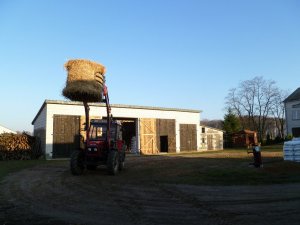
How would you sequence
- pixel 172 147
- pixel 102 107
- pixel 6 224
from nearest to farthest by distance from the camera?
pixel 6 224 → pixel 102 107 → pixel 172 147

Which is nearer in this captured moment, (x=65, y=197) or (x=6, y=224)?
(x=6, y=224)

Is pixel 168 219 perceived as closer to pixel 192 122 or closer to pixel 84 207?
pixel 84 207

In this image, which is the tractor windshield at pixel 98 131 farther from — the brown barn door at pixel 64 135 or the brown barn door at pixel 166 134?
the brown barn door at pixel 166 134

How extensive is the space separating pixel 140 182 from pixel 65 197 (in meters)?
3.64

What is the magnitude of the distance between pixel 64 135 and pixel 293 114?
1408 inches

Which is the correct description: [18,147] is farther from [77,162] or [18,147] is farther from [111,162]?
[111,162]

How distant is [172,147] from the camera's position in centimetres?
3834

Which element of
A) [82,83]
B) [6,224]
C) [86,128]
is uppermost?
[82,83]

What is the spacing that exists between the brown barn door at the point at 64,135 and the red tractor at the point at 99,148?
1371cm

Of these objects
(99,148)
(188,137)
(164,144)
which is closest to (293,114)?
(188,137)

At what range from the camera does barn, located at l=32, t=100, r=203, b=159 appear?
2997 centimetres

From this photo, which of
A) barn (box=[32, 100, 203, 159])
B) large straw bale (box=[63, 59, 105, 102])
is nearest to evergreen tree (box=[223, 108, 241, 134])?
barn (box=[32, 100, 203, 159])

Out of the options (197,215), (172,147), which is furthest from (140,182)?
(172,147)

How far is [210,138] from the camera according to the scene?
4531cm
